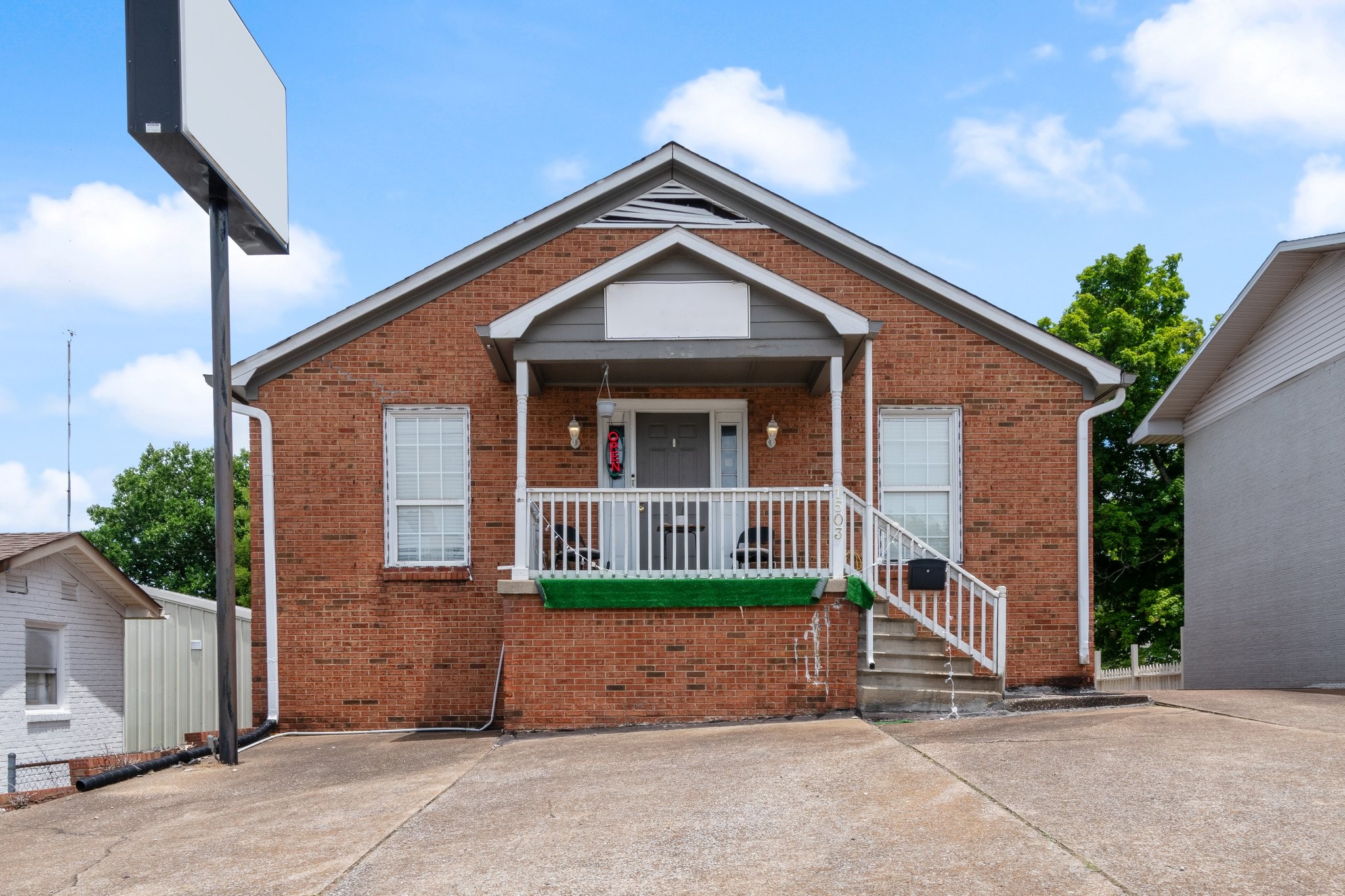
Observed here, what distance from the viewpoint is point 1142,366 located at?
26766 millimetres

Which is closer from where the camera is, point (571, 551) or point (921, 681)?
point (921, 681)

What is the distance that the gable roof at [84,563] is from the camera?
45.0ft

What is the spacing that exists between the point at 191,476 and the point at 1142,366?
112 ft

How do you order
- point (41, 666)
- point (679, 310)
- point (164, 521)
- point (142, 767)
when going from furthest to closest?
point (164, 521) < point (41, 666) < point (679, 310) < point (142, 767)

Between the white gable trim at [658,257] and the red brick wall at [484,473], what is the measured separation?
1919 mm

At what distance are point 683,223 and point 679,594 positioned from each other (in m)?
4.60

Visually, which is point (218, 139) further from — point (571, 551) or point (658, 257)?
point (571, 551)

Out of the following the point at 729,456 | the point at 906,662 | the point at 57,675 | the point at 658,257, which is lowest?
the point at 57,675

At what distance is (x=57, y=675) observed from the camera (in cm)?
1519

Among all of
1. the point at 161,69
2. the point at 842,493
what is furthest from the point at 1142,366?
the point at 161,69

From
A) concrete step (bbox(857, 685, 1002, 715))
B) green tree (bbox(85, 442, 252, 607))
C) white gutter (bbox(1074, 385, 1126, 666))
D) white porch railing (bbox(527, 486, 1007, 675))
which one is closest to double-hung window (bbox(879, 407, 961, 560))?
white porch railing (bbox(527, 486, 1007, 675))

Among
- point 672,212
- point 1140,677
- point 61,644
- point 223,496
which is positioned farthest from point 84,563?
point 1140,677

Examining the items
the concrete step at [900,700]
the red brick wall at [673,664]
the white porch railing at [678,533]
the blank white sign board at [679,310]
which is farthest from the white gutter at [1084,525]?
the blank white sign board at [679,310]

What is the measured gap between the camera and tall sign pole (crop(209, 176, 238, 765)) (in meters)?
10.3
